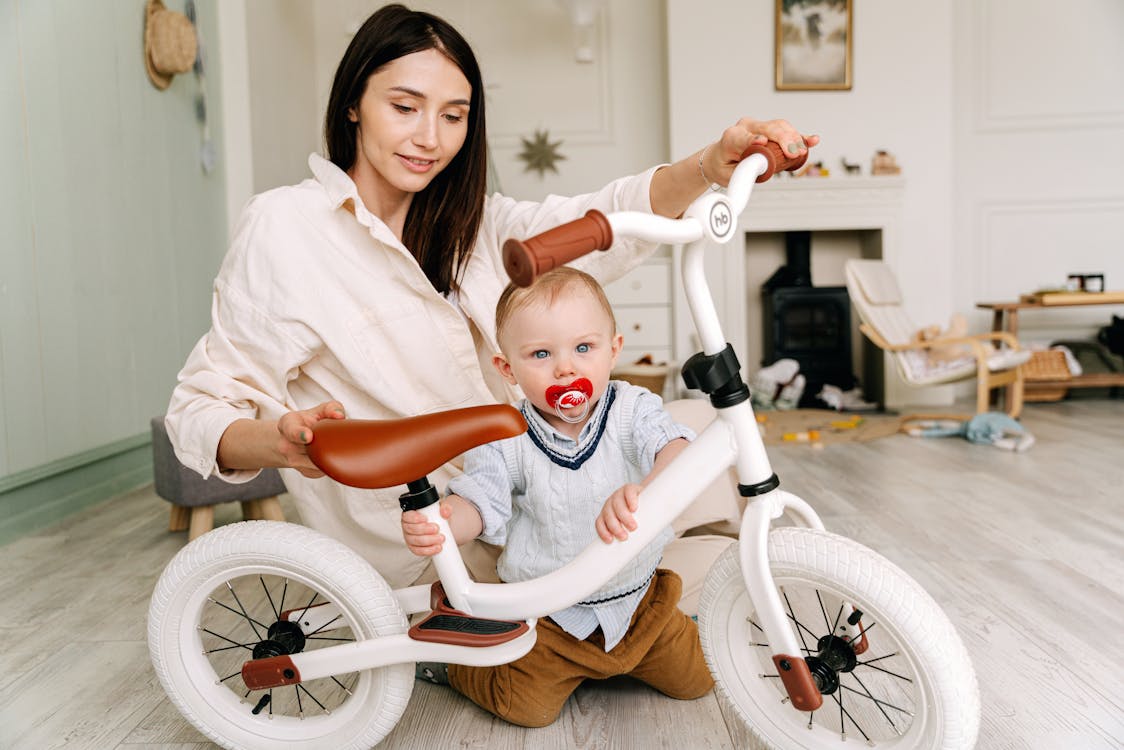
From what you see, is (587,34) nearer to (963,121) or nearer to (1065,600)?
(963,121)

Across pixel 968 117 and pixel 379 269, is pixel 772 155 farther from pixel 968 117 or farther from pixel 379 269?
pixel 968 117

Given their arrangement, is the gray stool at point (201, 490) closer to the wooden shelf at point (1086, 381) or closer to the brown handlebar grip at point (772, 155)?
the brown handlebar grip at point (772, 155)

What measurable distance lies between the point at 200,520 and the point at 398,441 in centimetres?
162

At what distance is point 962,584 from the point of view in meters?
1.87

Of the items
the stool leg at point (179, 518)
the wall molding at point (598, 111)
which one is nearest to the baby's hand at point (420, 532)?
the stool leg at point (179, 518)

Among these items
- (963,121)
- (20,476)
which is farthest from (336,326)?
(963,121)

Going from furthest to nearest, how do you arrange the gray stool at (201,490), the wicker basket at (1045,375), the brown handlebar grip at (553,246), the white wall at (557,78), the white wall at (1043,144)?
the white wall at (557,78) → the white wall at (1043,144) → the wicker basket at (1045,375) → the gray stool at (201,490) → the brown handlebar grip at (553,246)

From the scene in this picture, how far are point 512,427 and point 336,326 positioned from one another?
1.64ft

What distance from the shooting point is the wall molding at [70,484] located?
8.32ft

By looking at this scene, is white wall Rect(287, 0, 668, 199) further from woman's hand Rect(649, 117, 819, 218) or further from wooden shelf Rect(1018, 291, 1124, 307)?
woman's hand Rect(649, 117, 819, 218)

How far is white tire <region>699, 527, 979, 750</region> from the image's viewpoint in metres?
0.95

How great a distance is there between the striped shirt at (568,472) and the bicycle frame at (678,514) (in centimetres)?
12

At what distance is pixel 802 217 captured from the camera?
518cm

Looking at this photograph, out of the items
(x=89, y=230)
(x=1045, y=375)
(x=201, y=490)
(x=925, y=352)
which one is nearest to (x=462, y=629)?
(x=201, y=490)
